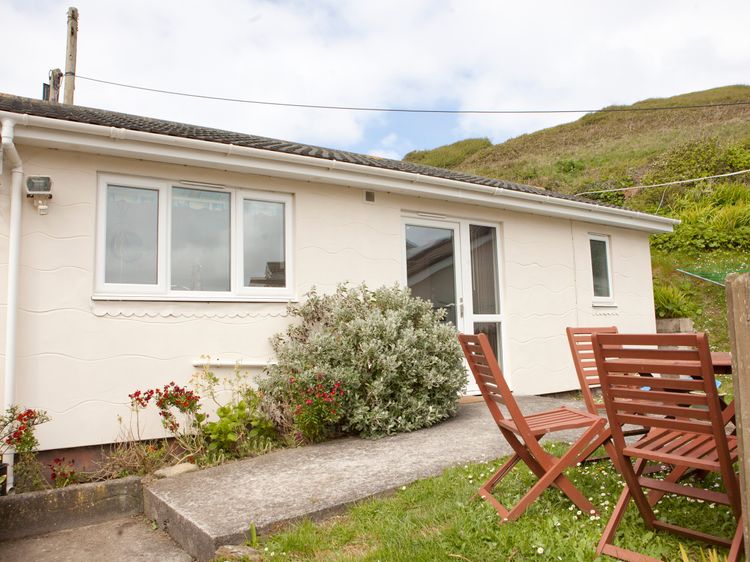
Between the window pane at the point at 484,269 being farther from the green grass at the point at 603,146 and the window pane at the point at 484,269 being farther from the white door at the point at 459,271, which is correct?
the green grass at the point at 603,146

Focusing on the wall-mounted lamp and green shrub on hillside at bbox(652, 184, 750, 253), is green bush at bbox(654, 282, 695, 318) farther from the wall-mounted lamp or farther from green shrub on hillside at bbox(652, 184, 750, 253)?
the wall-mounted lamp

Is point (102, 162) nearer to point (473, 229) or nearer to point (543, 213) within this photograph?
point (473, 229)

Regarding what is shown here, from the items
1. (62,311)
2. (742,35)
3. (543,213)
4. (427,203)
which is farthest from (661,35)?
(62,311)

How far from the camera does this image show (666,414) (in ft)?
7.72

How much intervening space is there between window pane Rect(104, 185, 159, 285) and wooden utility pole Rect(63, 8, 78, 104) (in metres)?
7.11

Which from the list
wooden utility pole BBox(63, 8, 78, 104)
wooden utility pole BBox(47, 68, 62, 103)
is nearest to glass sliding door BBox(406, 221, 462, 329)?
wooden utility pole BBox(63, 8, 78, 104)

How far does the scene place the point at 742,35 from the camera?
2542cm

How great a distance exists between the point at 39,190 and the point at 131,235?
0.88 meters

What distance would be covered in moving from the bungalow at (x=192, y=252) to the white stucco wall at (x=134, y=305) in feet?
0.04

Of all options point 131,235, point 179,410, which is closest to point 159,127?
point 131,235

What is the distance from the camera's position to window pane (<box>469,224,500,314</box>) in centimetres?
785

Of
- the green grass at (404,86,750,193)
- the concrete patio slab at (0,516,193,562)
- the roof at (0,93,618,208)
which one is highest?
the green grass at (404,86,750,193)

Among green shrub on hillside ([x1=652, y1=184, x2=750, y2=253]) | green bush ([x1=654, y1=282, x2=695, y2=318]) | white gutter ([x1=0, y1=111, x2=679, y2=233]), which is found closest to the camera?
white gutter ([x1=0, y1=111, x2=679, y2=233])

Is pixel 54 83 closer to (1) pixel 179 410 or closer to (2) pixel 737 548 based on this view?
(1) pixel 179 410
